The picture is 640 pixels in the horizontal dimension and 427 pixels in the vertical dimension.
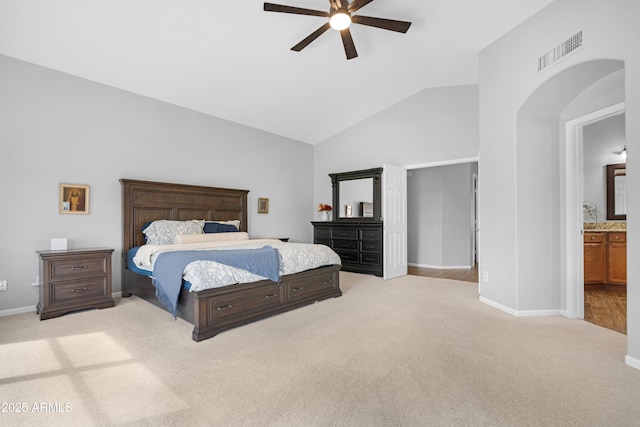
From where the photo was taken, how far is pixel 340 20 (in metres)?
2.96

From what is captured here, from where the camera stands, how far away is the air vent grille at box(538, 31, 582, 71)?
2744 mm

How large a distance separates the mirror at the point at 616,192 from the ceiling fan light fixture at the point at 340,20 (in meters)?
5.20

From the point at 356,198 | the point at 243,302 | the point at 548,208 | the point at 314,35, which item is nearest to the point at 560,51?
the point at 548,208

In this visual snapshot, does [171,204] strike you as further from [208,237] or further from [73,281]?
[73,281]

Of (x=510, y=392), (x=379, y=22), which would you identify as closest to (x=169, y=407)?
(x=510, y=392)

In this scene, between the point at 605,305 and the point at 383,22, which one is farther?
the point at 605,305

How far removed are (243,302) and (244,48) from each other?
124 inches

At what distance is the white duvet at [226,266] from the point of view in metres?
2.83

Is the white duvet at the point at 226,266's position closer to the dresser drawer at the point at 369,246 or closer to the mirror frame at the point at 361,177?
the dresser drawer at the point at 369,246

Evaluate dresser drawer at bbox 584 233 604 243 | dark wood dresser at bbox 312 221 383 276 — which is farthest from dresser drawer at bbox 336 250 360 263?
dresser drawer at bbox 584 233 604 243

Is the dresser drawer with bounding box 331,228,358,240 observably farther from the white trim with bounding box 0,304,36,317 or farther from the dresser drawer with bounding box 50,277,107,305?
the white trim with bounding box 0,304,36,317

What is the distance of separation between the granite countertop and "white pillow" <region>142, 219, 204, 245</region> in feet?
20.4

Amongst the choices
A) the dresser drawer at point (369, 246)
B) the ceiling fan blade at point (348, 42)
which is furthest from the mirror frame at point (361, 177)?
the ceiling fan blade at point (348, 42)

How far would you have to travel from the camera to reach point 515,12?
330 centimetres
